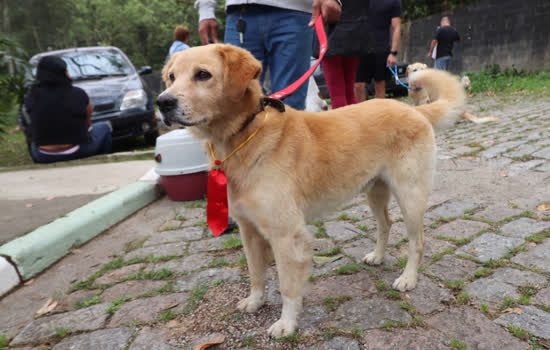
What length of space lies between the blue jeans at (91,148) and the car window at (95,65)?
156 centimetres

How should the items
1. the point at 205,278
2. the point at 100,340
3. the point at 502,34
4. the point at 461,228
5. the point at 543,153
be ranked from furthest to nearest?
the point at 502,34 → the point at 543,153 → the point at 461,228 → the point at 205,278 → the point at 100,340

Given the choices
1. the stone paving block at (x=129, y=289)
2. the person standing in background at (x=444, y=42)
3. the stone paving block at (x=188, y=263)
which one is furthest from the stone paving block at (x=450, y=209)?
the person standing in background at (x=444, y=42)

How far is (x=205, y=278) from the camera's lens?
2.66m

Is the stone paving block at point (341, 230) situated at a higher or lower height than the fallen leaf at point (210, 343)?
lower

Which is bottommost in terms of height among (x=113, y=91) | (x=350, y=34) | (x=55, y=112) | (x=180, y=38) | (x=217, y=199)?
(x=217, y=199)

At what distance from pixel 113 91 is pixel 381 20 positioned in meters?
5.14

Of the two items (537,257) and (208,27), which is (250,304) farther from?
(208,27)

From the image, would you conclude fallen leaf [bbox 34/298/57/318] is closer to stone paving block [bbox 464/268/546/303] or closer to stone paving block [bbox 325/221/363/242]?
stone paving block [bbox 325/221/363/242]

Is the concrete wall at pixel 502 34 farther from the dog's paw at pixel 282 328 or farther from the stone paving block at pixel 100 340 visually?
the stone paving block at pixel 100 340

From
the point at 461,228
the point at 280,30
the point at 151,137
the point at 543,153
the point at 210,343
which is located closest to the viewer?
the point at 210,343

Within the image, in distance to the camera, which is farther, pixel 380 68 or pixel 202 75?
pixel 380 68

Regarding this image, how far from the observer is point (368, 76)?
222 inches

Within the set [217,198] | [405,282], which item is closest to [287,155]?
[217,198]

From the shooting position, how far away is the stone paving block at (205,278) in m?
2.59
